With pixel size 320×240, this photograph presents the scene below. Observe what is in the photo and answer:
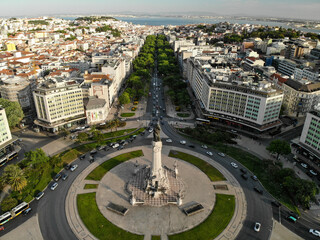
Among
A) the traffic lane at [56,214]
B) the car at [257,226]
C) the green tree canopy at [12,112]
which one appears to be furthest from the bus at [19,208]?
the car at [257,226]

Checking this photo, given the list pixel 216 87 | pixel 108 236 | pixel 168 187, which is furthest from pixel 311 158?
pixel 108 236

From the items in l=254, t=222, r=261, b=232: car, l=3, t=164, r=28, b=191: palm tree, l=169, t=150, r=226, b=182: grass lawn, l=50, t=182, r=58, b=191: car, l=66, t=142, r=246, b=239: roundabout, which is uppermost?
l=3, t=164, r=28, b=191: palm tree

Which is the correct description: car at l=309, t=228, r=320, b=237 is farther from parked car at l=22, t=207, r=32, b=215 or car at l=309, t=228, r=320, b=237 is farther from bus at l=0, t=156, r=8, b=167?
bus at l=0, t=156, r=8, b=167

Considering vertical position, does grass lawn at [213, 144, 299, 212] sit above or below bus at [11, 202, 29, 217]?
below

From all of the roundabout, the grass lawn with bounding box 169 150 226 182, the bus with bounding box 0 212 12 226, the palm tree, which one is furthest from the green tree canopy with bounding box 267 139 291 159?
the bus with bounding box 0 212 12 226

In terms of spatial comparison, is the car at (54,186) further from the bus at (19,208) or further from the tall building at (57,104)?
the tall building at (57,104)

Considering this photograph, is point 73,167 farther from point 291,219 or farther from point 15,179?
point 291,219

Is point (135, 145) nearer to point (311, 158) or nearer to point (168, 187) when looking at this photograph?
point (168, 187)
